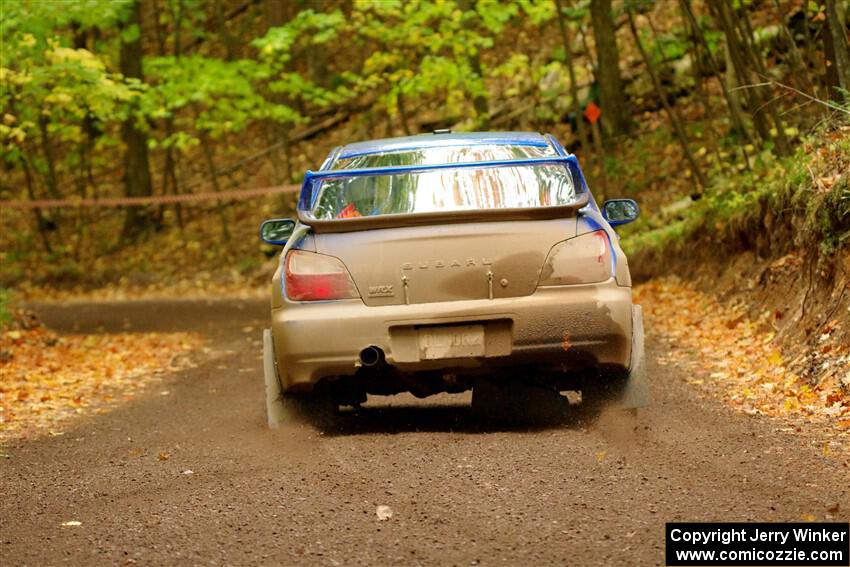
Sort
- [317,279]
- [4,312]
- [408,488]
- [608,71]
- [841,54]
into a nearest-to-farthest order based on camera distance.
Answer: [408,488] → [317,279] → [841,54] → [4,312] → [608,71]

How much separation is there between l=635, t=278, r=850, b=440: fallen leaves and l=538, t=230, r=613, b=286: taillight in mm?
1646

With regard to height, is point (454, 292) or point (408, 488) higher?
point (454, 292)

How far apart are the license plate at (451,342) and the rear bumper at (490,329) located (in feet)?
0.11

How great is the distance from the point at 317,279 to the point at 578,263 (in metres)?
1.49

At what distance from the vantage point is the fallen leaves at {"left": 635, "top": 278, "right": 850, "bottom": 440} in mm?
7727

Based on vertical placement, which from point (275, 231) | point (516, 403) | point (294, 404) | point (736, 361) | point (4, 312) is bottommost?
point (4, 312)

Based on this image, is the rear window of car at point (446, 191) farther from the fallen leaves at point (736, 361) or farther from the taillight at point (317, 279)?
the fallen leaves at point (736, 361)

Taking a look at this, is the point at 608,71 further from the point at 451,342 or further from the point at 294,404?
the point at 451,342

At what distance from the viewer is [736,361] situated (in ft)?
33.8

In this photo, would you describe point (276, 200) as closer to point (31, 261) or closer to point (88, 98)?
point (31, 261)

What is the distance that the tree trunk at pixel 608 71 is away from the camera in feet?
A: 77.0

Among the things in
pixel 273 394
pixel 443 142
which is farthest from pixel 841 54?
pixel 273 394

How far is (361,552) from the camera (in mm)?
4625

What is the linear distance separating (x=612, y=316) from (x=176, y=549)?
9.80 ft
